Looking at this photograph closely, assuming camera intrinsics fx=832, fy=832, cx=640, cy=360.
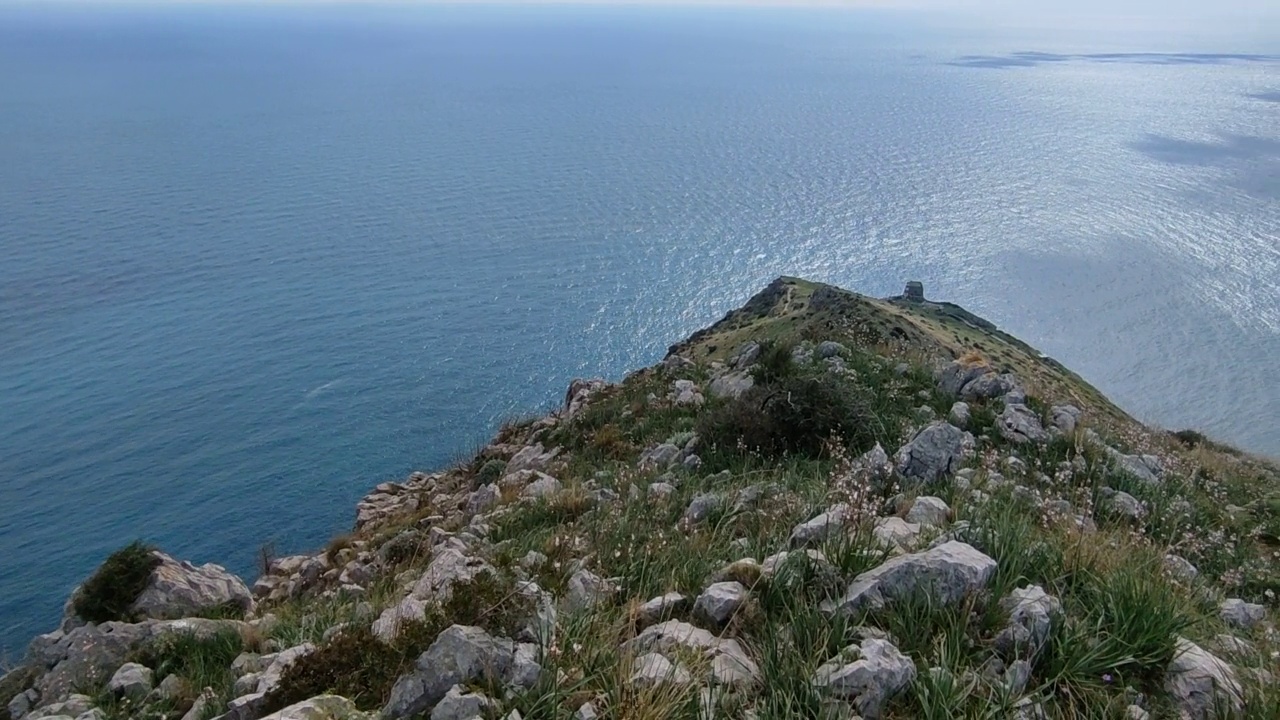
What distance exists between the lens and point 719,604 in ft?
22.0

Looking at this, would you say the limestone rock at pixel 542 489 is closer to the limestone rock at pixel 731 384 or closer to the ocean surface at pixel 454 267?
the limestone rock at pixel 731 384

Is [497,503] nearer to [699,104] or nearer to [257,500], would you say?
[257,500]

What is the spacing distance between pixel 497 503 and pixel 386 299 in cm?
6743

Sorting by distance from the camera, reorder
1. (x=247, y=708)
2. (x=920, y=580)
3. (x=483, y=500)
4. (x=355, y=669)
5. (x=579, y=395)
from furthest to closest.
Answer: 1. (x=579, y=395)
2. (x=483, y=500)
3. (x=247, y=708)
4. (x=355, y=669)
5. (x=920, y=580)

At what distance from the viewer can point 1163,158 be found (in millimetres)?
127625

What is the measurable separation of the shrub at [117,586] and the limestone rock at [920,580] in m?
13.3

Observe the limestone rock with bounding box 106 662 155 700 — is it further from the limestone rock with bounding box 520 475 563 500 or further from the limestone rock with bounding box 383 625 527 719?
the limestone rock with bounding box 520 475 563 500

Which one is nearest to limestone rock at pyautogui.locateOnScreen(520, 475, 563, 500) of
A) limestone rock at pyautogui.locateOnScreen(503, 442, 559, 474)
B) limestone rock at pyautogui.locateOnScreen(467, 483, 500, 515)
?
limestone rock at pyautogui.locateOnScreen(467, 483, 500, 515)

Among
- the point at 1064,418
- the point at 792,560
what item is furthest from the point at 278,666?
the point at 1064,418

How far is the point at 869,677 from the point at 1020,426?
1012cm

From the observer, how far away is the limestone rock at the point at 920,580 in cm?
643

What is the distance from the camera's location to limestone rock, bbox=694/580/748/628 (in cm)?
666

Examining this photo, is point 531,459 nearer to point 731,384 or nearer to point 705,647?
point 731,384

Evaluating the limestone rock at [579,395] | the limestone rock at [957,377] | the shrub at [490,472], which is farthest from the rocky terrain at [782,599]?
the limestone rock at [579,395]
